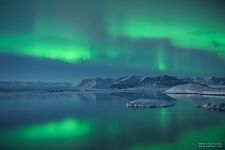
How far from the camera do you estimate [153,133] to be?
19.3ft

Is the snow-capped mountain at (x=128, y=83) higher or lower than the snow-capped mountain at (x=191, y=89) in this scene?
higher

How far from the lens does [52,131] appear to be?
6.37 m

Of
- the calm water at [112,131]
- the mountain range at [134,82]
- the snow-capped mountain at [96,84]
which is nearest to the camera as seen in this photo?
the calm water at [112,131]

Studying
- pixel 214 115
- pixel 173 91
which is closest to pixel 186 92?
pixel 173 91

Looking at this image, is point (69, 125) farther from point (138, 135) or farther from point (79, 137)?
point (138, 135)

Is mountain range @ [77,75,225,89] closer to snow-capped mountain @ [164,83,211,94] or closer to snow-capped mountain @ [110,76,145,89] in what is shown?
snow-capped mountain @ [110,76,145,89]

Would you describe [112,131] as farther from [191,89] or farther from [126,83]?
[126,83]

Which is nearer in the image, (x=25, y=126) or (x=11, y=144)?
(x=11, y=144)

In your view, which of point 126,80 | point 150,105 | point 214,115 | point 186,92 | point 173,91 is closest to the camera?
point 214,115

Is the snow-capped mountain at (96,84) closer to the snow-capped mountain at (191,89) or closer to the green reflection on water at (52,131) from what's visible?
the snow-capped mountain at (191,89)

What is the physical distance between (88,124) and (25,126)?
156 cm

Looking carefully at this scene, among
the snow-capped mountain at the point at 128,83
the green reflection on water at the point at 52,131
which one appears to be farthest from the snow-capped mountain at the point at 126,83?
the green reflection on water at the point at 52,131

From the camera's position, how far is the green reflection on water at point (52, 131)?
584cm

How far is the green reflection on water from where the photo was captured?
5.84m
